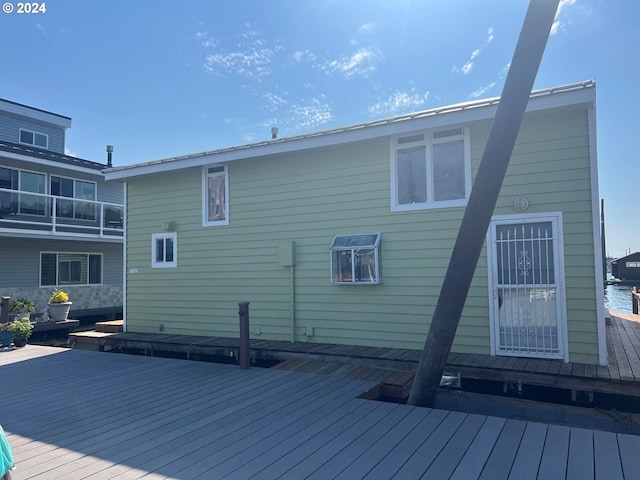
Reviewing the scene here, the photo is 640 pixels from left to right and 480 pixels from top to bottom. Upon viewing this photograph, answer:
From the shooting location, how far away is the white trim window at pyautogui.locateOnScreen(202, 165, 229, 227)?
7.45 m

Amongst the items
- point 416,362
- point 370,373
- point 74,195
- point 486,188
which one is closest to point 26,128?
point 74,195

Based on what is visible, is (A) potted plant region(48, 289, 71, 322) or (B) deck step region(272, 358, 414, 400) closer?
(B) deck step region(272, 358, 414, 400)

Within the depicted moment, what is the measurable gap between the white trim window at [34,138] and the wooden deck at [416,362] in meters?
12.5

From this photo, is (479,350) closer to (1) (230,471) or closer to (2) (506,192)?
(2) (506,192)

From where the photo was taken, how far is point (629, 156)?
1075 centimetres

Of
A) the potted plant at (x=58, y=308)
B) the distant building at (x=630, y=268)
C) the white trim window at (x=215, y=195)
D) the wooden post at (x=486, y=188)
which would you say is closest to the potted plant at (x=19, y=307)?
the potted plant at (x=58, y=308)

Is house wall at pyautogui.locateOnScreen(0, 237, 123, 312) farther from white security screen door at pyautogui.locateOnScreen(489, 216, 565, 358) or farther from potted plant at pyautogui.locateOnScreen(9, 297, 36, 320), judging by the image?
white security screen door at pyautogui.locateOnScreen(489, 216, 565, 358)

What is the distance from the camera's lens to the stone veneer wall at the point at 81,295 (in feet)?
40.3

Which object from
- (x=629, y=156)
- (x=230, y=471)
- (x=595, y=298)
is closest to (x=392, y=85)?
(x=595, y=298)

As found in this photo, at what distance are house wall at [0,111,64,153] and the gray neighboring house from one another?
0.11 feet

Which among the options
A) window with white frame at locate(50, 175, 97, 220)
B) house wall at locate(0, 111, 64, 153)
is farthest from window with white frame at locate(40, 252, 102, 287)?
house wall at locate(0, 111, 64, 153)

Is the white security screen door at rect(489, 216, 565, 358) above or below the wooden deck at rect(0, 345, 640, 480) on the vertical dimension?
above

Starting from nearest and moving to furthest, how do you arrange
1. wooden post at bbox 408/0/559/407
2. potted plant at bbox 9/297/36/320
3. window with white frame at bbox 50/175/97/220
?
wooden post at bbox 408/0/559/407 < potted plant at bbox 9/297/36/320 < window with white frame at bbox 50/175/97/220

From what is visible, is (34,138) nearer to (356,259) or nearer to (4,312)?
(4,312)
